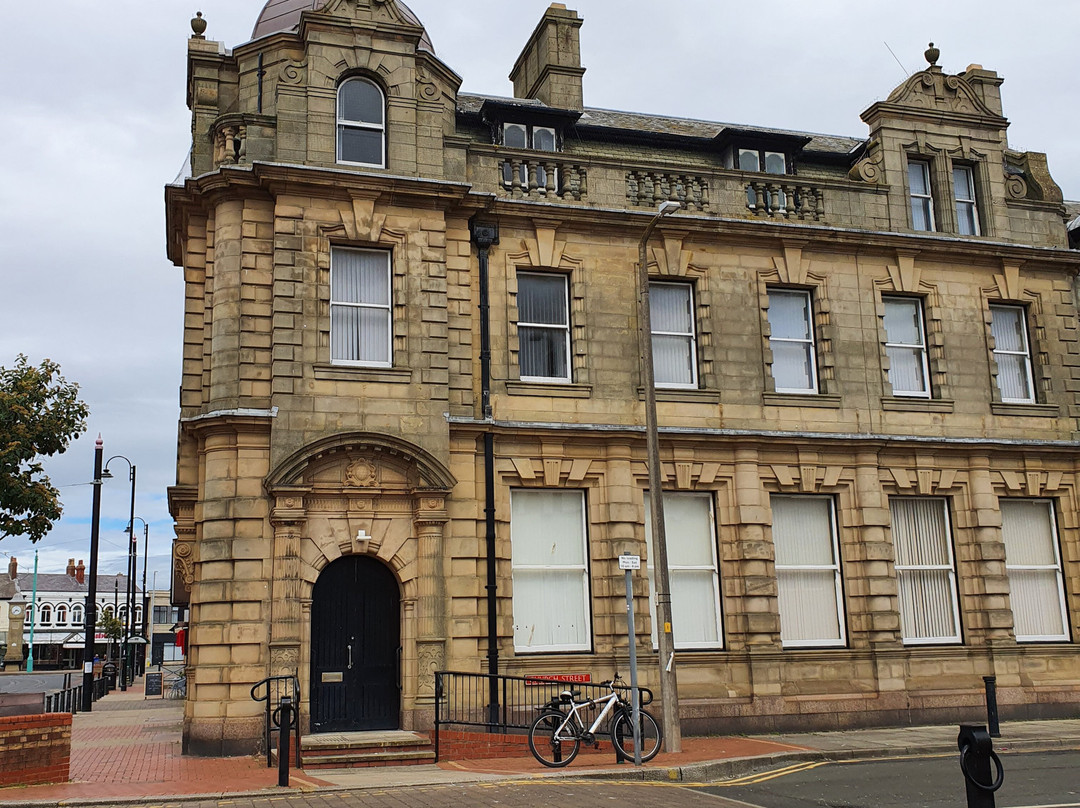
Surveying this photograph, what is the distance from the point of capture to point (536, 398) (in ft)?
64.7

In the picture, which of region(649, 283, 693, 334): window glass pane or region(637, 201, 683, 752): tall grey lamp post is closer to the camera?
region(637, 201, 683, 752): tall grey lamp post

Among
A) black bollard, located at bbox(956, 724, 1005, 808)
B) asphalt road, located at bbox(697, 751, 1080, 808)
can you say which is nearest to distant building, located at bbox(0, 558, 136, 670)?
asphalt road, located at bbox(697, 751, 1080, 808)

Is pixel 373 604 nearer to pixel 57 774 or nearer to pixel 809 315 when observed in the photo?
pixel 57 774

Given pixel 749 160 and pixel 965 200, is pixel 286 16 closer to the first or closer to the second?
pixel 749 160

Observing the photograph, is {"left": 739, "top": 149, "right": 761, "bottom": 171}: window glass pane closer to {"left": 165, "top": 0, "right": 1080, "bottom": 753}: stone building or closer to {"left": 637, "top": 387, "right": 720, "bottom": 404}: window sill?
{"left": 165, "top": 0, "right": 1080, "bottom": 753}: stone building

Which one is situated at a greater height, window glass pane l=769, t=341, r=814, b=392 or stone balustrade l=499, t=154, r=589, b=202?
stone balustrade l=499, t=154, r=589, b=202

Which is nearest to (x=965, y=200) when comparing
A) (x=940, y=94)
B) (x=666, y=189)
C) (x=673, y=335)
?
(x=940, y=94)

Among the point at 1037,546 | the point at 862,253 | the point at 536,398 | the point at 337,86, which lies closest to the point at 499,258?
the point at 536,398

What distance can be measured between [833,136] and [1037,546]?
11.3 meters

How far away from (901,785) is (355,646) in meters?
8.68

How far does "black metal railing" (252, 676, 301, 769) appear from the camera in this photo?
49.5 ft

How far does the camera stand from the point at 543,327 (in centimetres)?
2036

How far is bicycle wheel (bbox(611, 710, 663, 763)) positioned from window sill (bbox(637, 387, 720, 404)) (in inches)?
254

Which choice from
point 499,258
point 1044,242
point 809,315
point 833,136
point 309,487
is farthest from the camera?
point 833,136
